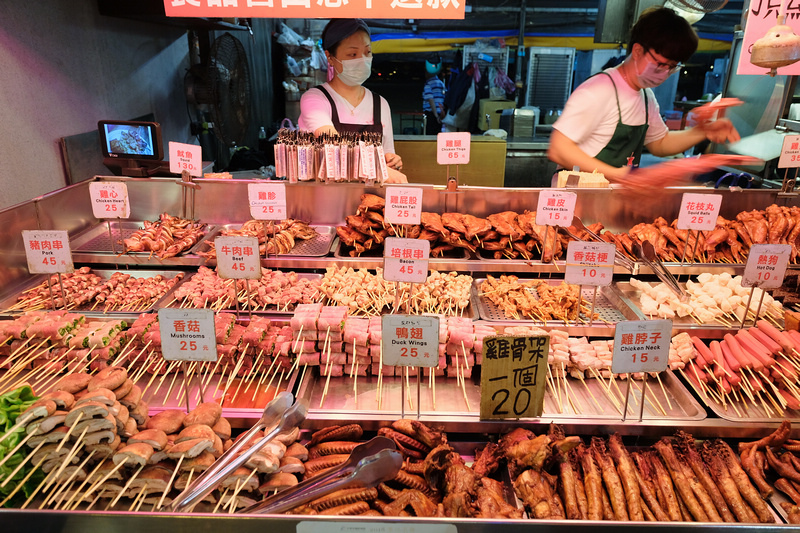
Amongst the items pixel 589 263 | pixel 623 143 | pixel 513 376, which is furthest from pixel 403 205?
pixel 623 143

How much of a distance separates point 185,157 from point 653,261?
4.21m

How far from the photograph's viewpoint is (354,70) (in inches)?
234

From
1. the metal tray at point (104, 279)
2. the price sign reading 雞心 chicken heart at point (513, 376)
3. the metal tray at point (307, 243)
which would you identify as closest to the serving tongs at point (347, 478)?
the price sign reading 雞心 chicken heart at point (513, 376)

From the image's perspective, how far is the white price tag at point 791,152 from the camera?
4578 mm

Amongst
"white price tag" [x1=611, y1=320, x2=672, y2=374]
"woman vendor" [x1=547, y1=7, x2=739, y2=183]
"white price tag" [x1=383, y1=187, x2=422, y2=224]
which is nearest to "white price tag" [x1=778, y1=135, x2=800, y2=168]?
"woman vendor" [x1=547, y1=7, x2=739, y2=183]

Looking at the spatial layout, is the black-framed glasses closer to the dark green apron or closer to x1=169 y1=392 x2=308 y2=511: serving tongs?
the dark green apron

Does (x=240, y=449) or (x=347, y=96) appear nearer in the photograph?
(x=240, y=449)

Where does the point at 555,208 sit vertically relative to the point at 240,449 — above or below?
above

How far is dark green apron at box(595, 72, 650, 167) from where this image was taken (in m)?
5.70

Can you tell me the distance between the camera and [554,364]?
3.25 meters

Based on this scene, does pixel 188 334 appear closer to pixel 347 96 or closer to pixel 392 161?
pixel 392 161

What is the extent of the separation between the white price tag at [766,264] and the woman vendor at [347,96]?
3318mm

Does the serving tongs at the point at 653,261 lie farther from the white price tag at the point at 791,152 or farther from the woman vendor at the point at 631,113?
the white price tag at the point at 791,152

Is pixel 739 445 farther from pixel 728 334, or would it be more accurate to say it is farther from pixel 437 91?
pixel 437 91
